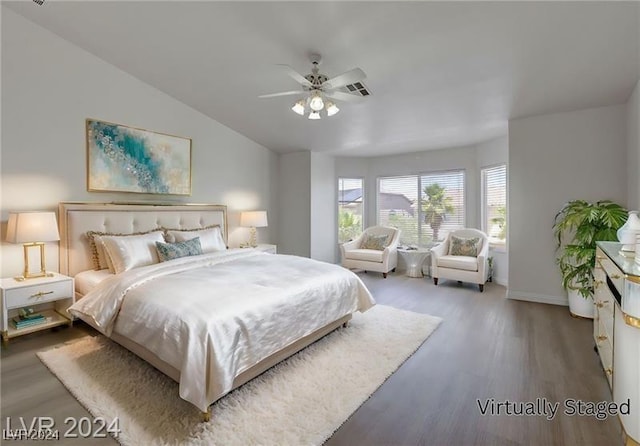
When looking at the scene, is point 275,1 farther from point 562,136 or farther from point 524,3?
point 562,136

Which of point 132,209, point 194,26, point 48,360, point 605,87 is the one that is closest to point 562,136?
point 605,87

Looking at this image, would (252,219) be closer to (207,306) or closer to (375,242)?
(375,242)

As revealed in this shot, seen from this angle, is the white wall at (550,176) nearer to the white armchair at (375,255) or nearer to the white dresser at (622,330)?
the white dresser at (622,330)

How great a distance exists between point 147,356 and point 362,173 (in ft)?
19.2

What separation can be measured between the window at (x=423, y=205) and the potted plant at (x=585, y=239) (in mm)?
2344

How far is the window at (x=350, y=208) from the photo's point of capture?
7.15 metres

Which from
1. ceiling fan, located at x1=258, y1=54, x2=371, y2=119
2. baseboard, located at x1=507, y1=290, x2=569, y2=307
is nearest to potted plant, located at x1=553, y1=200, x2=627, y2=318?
baseboard, located at x1=507, y1=290, x2=569, y2=307

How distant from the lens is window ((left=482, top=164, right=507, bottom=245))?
5383 mm

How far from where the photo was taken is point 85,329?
330 centimetres

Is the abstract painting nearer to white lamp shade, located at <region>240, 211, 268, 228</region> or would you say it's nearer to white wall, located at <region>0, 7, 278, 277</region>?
white wall, located at <region>0, 7, 278, 277</region>

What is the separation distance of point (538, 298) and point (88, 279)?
568 cm

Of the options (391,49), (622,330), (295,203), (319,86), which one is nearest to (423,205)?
(295,203)

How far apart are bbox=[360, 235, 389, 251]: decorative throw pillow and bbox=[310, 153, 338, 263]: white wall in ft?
2.60

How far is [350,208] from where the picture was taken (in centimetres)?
725
